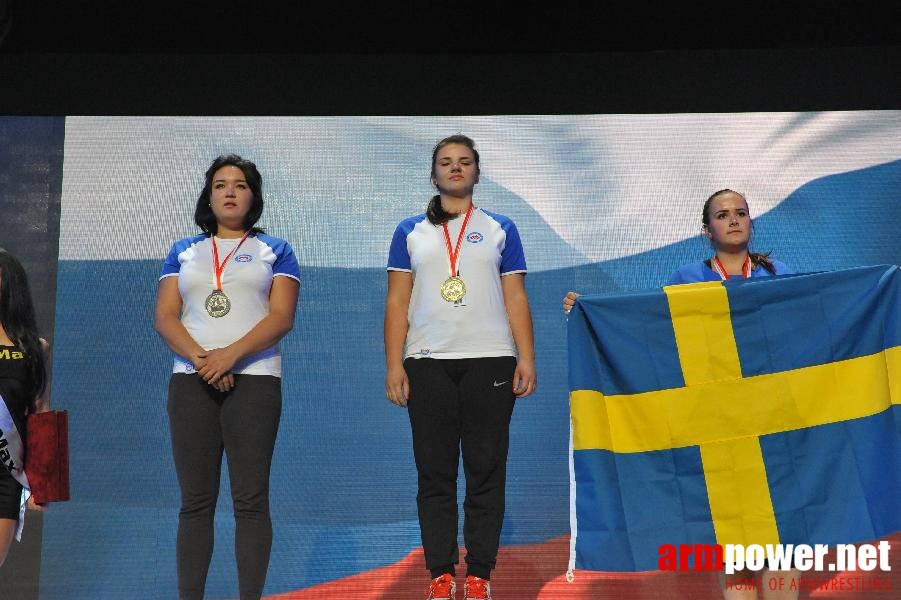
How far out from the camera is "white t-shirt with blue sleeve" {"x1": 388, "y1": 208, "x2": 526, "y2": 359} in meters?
2.76

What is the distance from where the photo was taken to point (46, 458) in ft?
9.43

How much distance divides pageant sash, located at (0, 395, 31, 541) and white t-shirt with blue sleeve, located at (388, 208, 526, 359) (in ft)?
3.66

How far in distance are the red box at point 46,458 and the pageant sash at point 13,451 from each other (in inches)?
0.6

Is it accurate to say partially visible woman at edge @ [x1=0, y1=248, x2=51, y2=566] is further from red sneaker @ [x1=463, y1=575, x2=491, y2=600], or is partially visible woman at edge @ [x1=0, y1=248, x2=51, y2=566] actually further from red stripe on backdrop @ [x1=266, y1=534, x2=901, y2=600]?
red sneaker @ [x1=463, y1=575, x2=491, y2=600]

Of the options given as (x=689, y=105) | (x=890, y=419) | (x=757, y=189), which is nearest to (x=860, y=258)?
(x=757, y=189)

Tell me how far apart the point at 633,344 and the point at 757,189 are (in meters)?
1.22

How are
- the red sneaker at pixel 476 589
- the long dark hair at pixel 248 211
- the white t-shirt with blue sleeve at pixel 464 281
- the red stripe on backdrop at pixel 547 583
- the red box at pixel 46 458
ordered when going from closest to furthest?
1. the red sneaker at pixel 476 589
2. the white t-shirt with blue sleeve at pixel 464 281
3. the red box at pixel 46 458
4. the long dark hair at pixel 248 211
5. the red stripe on backdrop at pixel 547 583

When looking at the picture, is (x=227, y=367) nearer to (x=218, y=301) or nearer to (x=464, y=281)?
(x=218, y=301)

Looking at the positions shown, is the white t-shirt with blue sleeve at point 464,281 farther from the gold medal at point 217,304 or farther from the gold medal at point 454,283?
the gold medal at point 217,304

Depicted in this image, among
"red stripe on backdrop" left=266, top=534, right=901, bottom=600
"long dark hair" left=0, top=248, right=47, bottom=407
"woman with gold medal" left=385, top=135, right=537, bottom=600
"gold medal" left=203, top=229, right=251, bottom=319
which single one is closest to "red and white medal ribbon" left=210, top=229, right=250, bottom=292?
"gold medal" left=203, top=229, right=251, bottom=319

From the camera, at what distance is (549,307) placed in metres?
3.76

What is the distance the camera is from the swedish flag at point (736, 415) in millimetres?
2768

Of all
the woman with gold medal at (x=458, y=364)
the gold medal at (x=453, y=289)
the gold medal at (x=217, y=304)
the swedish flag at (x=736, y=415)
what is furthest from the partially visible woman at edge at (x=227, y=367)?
the swedish flag at (x=736, y=415)

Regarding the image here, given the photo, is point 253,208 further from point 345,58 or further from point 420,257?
point 345,58
